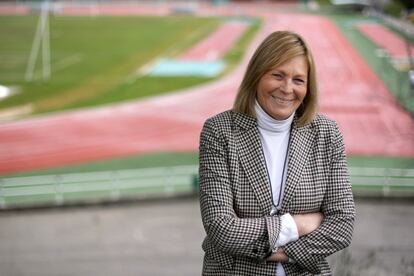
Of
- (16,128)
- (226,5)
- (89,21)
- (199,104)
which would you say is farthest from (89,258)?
(226,5)

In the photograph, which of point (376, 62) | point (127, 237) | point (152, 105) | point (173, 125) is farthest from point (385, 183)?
point (376, 62)

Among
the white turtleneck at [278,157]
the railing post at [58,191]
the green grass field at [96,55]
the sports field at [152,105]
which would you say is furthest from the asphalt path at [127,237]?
the green grass field at [96,55]

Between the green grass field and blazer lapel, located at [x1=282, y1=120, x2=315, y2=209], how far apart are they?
1609 centimetres

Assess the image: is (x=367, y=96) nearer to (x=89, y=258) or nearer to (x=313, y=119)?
(x=89, y=258)

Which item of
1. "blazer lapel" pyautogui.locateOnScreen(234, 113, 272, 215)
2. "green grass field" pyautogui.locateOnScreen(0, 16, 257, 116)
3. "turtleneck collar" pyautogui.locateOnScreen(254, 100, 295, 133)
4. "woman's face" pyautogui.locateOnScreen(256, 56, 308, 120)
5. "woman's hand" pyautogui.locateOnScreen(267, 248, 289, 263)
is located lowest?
"green grass field" pyautogui.locateOnScreen(0, 16, 257, 116)

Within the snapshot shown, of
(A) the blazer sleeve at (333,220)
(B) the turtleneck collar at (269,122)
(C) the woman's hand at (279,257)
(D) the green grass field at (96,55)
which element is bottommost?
(D) the green grass field at (96,55)

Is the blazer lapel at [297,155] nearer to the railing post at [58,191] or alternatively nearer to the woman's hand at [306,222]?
the woman's hand at [306,222]

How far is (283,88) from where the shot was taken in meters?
2.31

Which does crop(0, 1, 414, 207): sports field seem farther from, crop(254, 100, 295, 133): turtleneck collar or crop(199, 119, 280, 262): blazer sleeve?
crop(199, 119, 280, 262): blazer sleeve

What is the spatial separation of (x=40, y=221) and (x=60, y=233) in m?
0.61

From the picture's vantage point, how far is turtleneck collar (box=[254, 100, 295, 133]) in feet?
7.68

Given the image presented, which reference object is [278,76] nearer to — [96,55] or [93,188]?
[93,188]

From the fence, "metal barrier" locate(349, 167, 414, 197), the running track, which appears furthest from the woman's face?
the running track

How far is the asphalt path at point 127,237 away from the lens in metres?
7.55
